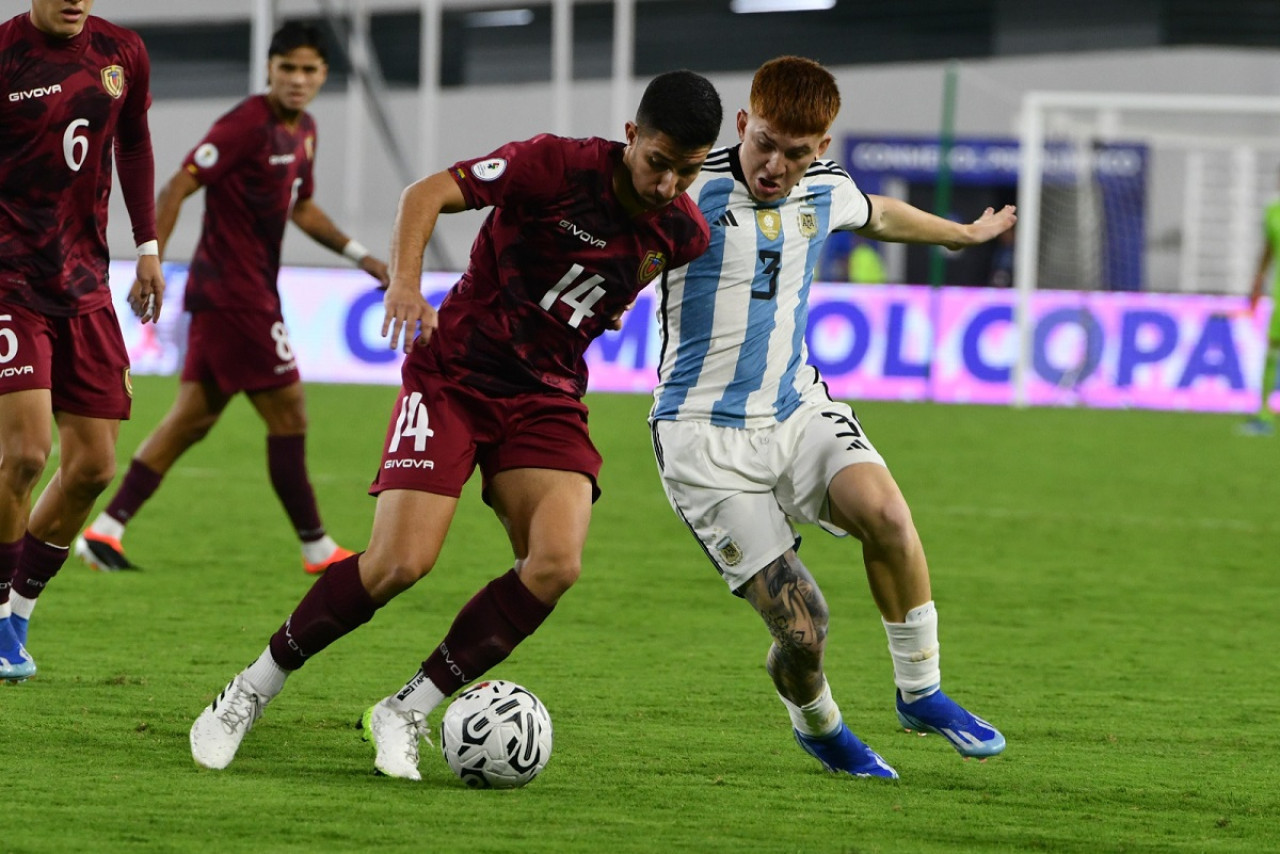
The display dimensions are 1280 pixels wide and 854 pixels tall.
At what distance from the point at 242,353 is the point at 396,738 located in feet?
11.8

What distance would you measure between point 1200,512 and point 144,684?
7015 mm

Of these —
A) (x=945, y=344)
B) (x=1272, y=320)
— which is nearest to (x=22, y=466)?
(x=1272, y=320)

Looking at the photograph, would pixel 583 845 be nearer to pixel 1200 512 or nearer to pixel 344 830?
pixel 344 830

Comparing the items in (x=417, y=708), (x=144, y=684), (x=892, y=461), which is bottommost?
(x=892, y=461)

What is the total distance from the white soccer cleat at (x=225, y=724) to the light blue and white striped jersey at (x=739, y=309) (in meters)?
1.26

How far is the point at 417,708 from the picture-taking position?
4215 mm

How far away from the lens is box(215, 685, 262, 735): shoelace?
164 inches

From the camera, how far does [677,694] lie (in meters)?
5.35

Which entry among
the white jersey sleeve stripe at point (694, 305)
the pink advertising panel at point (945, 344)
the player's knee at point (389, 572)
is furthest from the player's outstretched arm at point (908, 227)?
the pink advertising panel at point (945, 344)

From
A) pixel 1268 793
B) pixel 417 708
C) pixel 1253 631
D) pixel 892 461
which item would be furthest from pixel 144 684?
pixel 892 461

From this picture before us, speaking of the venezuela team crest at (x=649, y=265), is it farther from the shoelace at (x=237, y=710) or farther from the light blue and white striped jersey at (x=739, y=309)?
the shoelace at (x=237, y=710)

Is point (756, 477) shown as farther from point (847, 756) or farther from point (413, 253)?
point (413, 253)

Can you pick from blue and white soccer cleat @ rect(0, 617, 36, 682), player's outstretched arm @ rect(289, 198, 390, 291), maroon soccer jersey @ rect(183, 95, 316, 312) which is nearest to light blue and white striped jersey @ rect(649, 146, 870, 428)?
blue and white soccer cleat @ rect(0, 617, 36, 682)

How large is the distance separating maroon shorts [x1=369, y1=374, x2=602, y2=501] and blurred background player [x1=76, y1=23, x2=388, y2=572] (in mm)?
3154
